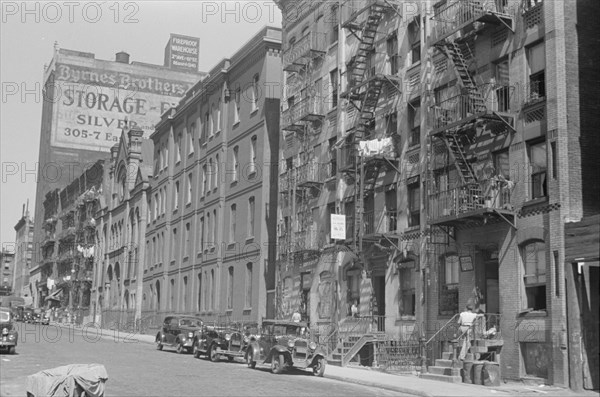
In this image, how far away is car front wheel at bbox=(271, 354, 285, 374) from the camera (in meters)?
26.7

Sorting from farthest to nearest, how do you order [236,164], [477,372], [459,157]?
[236,164]
[459,157]
[477,372]

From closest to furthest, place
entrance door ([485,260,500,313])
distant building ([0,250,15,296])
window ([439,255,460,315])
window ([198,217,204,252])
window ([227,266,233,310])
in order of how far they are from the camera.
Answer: entrance door ([485,260,500,313]) < window ([439,255,460,315]) < window ([227,266,233,310]) < window ([198,217,204,252]) < distant building ([0,250,15,296])

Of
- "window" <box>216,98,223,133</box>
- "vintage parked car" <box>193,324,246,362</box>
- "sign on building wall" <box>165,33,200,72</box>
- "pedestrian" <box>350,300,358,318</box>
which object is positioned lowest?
→ "vintage parked car" <box>193,324,246,362</box>

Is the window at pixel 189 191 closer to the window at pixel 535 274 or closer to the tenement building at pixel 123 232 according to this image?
the tenement building at pixel 123 232

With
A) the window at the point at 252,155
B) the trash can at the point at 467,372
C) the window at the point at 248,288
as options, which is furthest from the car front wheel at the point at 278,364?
the window at the point at 252,155

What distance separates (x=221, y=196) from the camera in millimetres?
50656

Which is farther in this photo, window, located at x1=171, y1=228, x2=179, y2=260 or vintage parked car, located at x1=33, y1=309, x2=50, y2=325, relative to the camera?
vintage parked car, located at x1=33, y1=309, x2=50, y2=325

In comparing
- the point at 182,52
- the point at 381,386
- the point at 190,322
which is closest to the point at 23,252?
the point at 182,52

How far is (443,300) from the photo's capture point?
29.0 meters

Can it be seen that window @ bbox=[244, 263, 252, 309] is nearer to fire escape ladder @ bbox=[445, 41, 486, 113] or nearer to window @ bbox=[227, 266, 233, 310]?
window @ bbox=[227, 266, 233, 310]

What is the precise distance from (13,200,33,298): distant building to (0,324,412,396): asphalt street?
377ft

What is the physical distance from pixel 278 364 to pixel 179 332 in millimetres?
12302

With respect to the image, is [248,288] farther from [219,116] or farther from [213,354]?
[213,354]

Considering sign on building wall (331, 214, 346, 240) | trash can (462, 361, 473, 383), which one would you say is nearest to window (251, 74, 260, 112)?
sign on building wall (331, 214, 346, 240)
